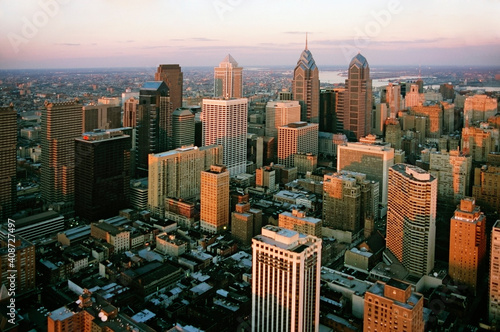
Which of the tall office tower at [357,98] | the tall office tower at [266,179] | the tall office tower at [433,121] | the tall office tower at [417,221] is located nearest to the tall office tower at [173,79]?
the tall office tower at [266,179]

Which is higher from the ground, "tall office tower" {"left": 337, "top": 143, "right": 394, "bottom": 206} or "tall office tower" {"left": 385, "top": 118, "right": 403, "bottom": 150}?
"tall office tower" {"left": 385, "top": 118, "right": 403, "bottom": 150}

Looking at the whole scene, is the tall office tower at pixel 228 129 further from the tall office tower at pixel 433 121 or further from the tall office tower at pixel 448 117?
the tall office tower at pixel 448 117

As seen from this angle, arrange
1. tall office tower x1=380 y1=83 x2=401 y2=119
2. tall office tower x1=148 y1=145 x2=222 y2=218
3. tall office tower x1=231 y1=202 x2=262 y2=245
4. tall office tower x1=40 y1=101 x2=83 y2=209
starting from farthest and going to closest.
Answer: tall office tower x1=380 y1=83 x2=401 y2=119 < tall office tower x1=148 y1=145 x2=222 y2=218 < tall office tower x1=40 y1=101 x2=83 y2=209 < tall office tower x1=231 y1=202 x2=262 y2=245

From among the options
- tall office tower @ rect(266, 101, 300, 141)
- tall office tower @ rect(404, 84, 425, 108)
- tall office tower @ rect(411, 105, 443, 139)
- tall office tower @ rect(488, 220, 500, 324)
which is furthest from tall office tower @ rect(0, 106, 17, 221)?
tall office tower @ rect(404, 84, 425, 108)

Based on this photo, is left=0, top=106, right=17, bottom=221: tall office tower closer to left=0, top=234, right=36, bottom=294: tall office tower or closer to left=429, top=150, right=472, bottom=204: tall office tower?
left=0, top=234, right=36, bottom=294: tall office tower

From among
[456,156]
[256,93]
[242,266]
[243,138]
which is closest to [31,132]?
[243,138]

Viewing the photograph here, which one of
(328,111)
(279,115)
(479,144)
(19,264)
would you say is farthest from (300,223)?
(328,111)

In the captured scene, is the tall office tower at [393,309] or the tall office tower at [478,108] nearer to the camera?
the tall office tower at [393,309]
